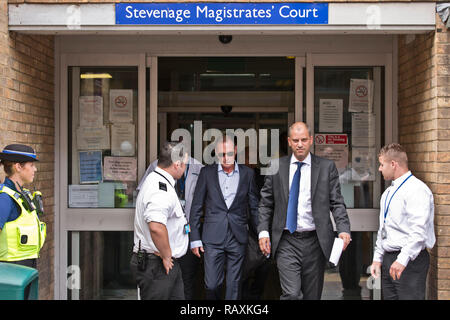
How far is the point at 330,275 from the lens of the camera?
6.35 metres

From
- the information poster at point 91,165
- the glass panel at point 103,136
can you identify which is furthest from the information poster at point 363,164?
the information poster at point 91,165

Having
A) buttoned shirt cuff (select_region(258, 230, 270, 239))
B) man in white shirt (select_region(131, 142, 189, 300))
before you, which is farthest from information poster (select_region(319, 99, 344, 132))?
man in white shirt (select_region(131, 142, 189, 300))

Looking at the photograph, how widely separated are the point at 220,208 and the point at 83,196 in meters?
1.76

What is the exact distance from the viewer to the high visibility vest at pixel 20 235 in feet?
13.5

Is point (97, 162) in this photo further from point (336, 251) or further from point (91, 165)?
point (336, 251)

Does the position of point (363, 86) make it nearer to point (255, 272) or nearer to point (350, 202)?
point (350, 202)

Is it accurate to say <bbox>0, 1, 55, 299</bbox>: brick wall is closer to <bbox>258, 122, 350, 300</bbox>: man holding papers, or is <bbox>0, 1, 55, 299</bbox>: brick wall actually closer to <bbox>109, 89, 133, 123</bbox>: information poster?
<bbox>109, 89, 133, 123</bbox>: information poster

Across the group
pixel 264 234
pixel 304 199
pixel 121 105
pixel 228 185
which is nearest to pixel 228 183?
pixel 228 185

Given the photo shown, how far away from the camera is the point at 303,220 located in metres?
4.92

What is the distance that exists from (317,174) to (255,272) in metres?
1.72

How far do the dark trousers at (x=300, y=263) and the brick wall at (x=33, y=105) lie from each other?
2581 millimetres

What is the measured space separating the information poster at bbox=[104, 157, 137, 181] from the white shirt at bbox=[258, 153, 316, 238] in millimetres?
1990

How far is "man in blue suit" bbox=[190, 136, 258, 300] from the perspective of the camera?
17.9 ft

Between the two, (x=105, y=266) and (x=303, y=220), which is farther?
(x=105, y=266)
